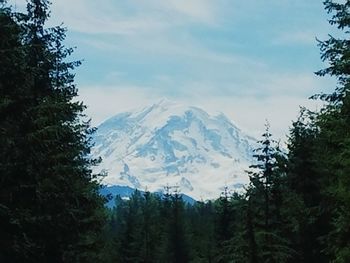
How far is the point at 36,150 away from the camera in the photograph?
18234mm

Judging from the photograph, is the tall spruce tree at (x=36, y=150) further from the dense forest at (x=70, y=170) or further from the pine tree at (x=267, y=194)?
the pine tree at (x=267, y=194)

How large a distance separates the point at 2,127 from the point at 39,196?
2.33 metres

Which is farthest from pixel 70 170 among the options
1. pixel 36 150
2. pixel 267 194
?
pixel 267 194

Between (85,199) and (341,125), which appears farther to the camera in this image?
(85,199)

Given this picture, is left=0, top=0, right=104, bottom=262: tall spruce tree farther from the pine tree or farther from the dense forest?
the pine tree

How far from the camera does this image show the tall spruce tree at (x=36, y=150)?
1698cm

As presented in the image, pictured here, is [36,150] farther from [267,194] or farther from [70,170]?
[267,194]

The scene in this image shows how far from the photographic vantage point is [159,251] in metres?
61.4

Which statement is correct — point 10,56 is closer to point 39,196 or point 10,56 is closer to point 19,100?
point 19,100

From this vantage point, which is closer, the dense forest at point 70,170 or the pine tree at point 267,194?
the dense forest at point 70,170

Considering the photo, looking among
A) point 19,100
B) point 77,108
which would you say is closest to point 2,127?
point 19,100

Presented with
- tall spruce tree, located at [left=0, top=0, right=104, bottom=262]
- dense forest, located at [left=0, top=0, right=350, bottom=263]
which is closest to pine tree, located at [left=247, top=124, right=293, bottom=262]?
dense forest, located at [left=0, top=0, right=350, bottom=263]

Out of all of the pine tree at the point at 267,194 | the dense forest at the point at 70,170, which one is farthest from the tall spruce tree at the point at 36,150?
the pine tree at the point at 267,194

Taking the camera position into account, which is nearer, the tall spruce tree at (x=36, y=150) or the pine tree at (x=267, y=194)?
the tall spruce tree at (x=36, y=150)
